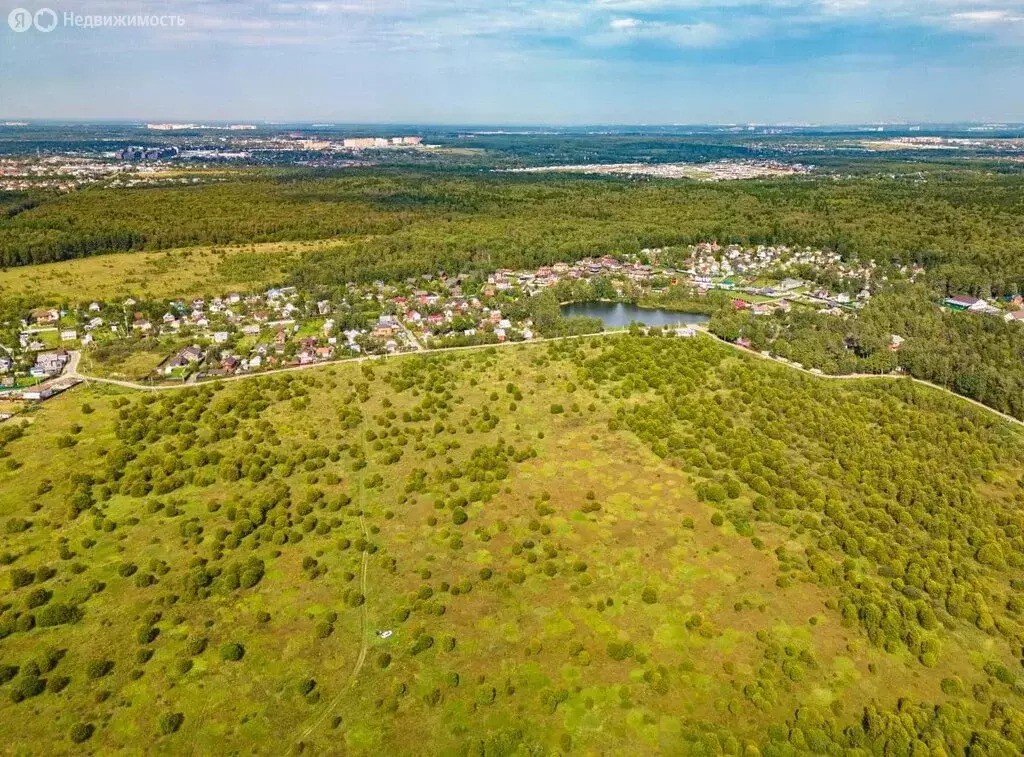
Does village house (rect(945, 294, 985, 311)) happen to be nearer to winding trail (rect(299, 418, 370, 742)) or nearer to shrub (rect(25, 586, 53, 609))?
winding trail (rect(299, 418, 370, 742))

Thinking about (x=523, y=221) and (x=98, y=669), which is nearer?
(x=98, y=669)

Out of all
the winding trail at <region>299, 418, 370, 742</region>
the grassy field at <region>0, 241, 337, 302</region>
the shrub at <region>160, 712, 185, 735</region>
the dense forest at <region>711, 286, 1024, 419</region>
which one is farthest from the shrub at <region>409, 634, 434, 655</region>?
the grassy field at <region>0, 241, 337, 302</region>

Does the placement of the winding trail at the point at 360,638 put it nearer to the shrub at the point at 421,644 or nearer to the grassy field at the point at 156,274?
the shrub at the point at 421,644

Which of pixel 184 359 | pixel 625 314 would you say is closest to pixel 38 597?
pixel 184 359

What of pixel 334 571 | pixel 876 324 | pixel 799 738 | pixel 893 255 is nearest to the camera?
pixel 799 738

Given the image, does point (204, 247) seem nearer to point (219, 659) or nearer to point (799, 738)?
point (219, 659)

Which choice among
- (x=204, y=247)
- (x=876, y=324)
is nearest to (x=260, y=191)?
(x=204, y=247)

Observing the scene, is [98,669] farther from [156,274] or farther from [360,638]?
[156,274]

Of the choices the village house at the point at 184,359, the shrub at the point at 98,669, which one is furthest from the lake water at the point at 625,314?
the shrub at the point at 98,669
